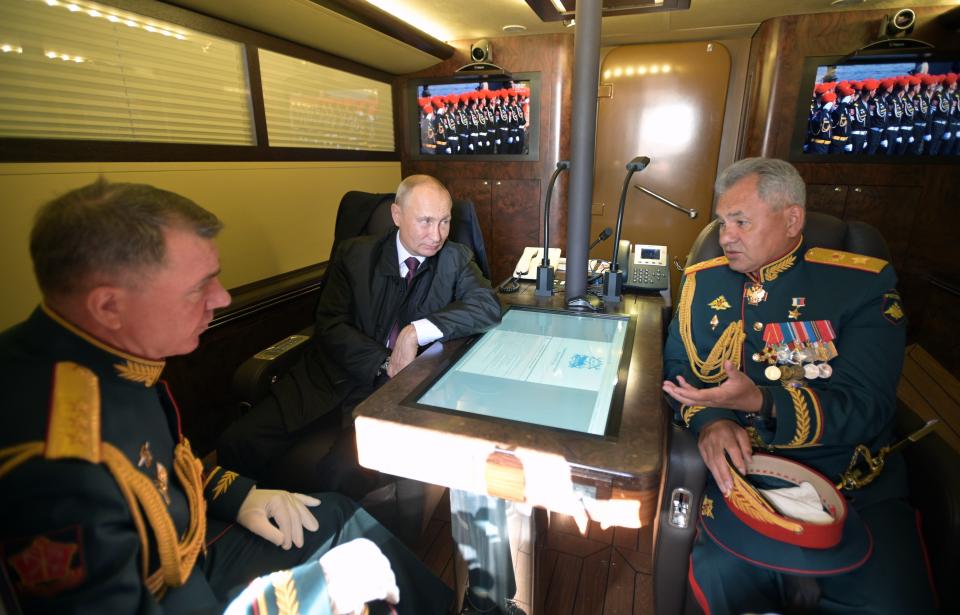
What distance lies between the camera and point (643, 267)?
2020mm

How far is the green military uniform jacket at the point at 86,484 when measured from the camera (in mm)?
603

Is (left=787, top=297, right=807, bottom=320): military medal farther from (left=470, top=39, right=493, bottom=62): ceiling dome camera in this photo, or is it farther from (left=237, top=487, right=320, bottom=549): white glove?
(left=470, top=39, right=493, bottom=62): ceiling dome camera

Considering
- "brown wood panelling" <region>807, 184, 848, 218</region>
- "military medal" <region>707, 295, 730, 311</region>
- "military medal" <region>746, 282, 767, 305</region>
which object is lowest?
"military medal" <region>707, 295, 730, 311</region>

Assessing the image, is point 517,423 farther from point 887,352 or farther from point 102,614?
point 887,352

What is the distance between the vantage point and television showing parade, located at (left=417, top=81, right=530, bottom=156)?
3850 millimetres

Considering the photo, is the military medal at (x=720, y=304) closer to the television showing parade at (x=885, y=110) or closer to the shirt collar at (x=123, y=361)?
the shirt collar at (x=123, y=361)

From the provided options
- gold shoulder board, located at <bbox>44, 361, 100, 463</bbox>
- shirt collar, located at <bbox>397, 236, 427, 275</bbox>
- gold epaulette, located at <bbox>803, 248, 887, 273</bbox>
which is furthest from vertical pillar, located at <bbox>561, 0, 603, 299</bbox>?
gold shoulder board, located at <bbox>44, 361, 100, 463</bbox>

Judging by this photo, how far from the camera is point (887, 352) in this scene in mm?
1221

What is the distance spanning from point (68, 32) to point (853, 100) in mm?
4448

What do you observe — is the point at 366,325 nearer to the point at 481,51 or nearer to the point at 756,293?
the point at 756,293

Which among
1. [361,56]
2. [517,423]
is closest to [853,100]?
[361,56]

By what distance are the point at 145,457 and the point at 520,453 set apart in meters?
0.65

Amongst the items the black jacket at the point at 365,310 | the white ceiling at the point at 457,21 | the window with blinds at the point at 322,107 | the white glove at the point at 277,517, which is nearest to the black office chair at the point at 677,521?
the black jacket at the point at 365,310

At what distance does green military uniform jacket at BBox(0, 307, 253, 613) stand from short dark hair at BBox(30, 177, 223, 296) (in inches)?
3.1
